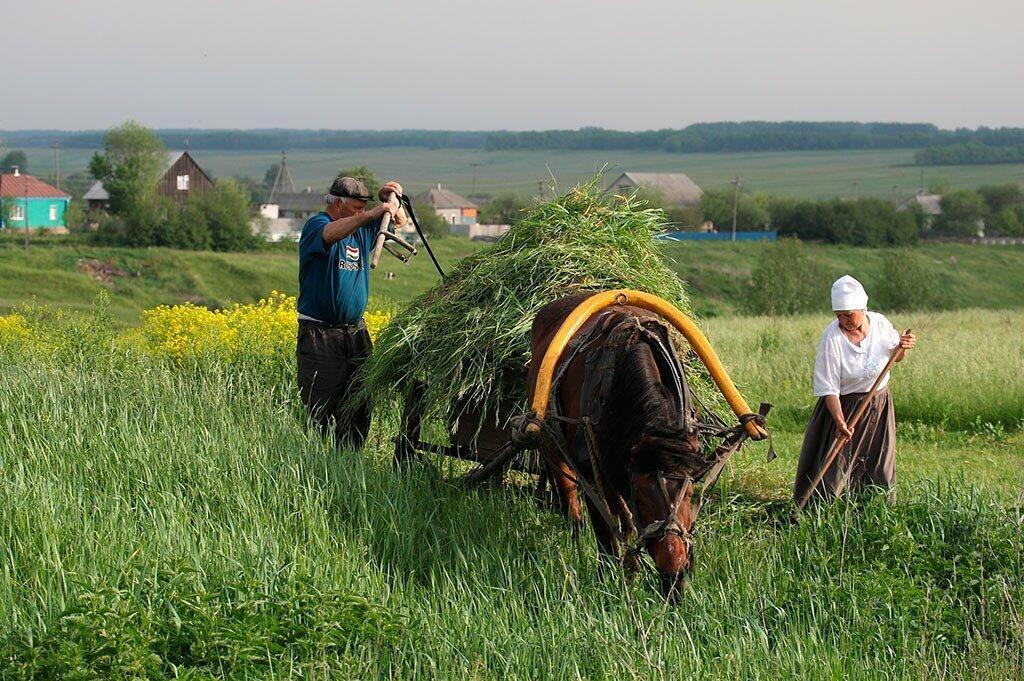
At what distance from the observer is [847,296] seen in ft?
23.5

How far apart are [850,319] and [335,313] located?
346 cm

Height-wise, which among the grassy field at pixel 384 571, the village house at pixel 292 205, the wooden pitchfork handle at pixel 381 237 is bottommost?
the village house at pixel 292 205

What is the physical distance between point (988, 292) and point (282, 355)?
6457cm

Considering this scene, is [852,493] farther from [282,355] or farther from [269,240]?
[269,240]

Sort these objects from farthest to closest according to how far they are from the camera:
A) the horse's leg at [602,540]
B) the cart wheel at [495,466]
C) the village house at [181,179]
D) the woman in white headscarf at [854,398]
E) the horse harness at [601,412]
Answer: the village house at [181,179] → the woman in white headscarf at [854,398] → the cart wheel at [495,466] → the horse's leg at [602,540] → the horse harness at [601,412]

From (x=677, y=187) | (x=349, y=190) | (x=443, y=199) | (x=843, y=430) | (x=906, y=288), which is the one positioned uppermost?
(x=677, y=187)

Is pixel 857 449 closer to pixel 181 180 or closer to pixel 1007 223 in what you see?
pixel 181 180

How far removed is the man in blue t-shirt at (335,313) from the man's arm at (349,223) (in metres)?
0.11

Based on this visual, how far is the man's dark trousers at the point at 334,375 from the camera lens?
802 centimetres

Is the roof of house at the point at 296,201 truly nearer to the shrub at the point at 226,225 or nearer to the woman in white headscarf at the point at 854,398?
the shrub at the point at 226,225

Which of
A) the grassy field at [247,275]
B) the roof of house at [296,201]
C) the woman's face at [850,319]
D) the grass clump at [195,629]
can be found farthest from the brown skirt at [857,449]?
the roof of house at [296,201]

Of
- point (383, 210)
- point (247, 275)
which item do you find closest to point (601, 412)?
point (383, 210)

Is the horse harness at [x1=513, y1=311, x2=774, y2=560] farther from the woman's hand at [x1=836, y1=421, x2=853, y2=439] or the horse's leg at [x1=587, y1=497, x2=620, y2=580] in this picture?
the woman's hand at [x1=836, y1=421, x2=853, y2=439]

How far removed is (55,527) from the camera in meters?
5.45
